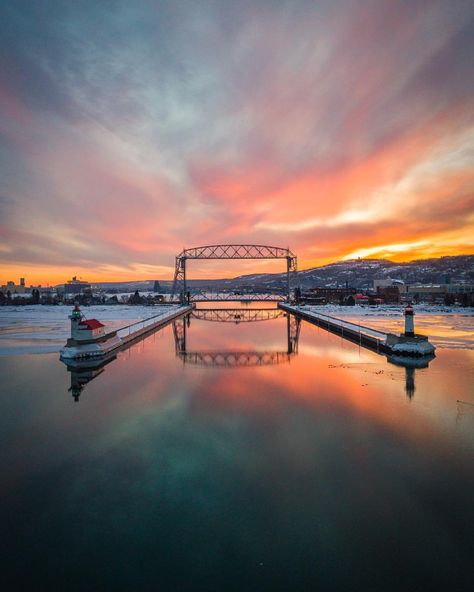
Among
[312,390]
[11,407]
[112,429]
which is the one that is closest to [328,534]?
[112,429]

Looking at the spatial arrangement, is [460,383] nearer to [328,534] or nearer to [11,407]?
[328,534]

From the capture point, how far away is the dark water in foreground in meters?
3.89

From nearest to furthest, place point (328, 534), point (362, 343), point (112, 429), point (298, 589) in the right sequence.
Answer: point (298, 589)
point (328, 534)
point (112, 429)
point (362, 343)

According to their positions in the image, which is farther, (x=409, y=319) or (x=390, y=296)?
(x=390, y=296)

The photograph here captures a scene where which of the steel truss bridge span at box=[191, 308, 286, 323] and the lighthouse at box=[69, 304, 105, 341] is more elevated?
the lighthouse at box=[69, 304, 105, 341]

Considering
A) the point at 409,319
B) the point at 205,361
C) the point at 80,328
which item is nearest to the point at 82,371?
the point at 80,328

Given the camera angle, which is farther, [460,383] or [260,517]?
[460,383]

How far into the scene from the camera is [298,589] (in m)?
3.61

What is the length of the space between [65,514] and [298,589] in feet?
11.1

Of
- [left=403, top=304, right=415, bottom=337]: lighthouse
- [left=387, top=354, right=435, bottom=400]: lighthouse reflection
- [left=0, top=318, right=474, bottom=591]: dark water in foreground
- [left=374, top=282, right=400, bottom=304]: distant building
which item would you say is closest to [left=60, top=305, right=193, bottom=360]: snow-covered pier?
[left=0, top=318, right=474, bottom=591]: dark water in foreground

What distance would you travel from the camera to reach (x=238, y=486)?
555 centimetres

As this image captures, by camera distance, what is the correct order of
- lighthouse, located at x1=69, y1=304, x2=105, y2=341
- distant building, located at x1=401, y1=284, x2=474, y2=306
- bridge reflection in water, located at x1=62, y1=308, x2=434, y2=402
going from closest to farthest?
bridge reflection in water, located at x1=62, y1=308, x2=434, y2=402
lighthouse, located at x1=69, y1=304, x2=105, y2=341
distant building, located at x1=401, y1=284, x2=474, y2=306

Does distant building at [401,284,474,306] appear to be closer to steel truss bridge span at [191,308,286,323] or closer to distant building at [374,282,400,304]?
distant building at [374,282,400,304]

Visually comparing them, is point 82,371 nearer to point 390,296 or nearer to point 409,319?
point 409,319
